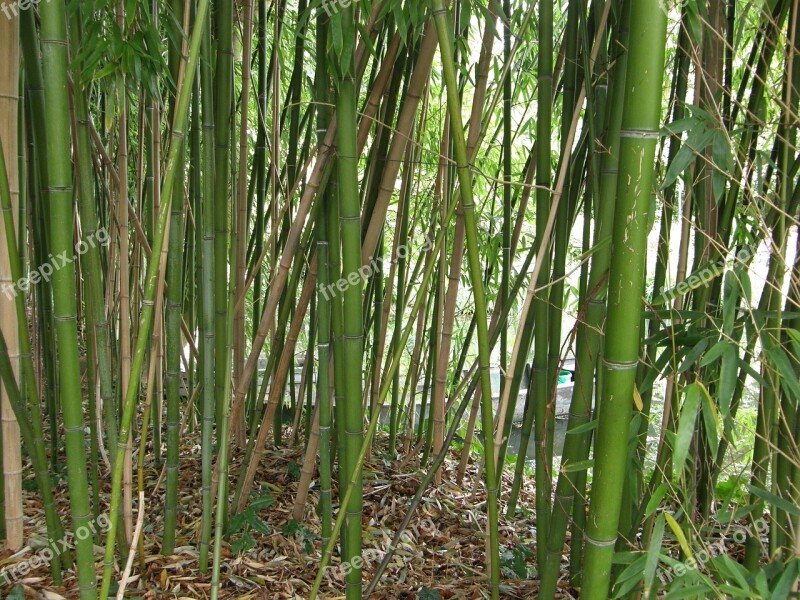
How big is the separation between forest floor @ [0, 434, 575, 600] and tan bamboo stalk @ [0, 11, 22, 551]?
10 centimetres

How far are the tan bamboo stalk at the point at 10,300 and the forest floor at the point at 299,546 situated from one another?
4.0 inches

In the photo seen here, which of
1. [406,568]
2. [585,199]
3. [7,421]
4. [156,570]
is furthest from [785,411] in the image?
[7,421]

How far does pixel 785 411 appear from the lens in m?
1.21

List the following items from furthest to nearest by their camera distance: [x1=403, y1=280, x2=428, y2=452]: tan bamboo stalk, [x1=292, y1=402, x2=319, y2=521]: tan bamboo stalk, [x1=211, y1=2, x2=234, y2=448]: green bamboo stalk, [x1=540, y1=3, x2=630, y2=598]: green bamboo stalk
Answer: [x1=403, y1=280, x2=428, y2=452]: tan bamboo stalk, [x1=292, y1=402, x2=319, y2=521]: tan bamboo stalk, [x1=211, y1=2, x2=234, y2=448]: green bamboo stalk, [x1=540, y1=3, x2=630, y2=598]: green bamboo stalk

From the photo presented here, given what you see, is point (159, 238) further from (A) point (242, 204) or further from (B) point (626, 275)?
(A) point (242, 204)

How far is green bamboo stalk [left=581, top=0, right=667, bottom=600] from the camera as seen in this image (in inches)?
27.8

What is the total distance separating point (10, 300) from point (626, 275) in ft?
4.33

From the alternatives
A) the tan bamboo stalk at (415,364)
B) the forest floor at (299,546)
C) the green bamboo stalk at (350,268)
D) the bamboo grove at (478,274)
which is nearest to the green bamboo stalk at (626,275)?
the bamboo grove at (478,274)

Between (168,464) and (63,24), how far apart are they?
965mm

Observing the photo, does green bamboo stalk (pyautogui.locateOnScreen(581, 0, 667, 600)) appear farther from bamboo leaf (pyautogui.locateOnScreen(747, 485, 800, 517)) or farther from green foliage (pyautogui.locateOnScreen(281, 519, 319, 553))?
green foliage (pyautogui.locateOnScreen(281, 519, 319, 553))

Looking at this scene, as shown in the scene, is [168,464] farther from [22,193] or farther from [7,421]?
[22,193]

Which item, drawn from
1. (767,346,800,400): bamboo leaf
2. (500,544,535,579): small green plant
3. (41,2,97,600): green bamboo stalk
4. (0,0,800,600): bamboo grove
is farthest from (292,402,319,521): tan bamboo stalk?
(767,346,800,400): bamboo leaf

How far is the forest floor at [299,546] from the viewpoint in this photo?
154cm

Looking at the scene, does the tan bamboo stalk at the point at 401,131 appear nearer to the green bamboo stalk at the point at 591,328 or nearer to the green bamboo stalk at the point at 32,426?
the green bamboo stalk at the point at 591,328
